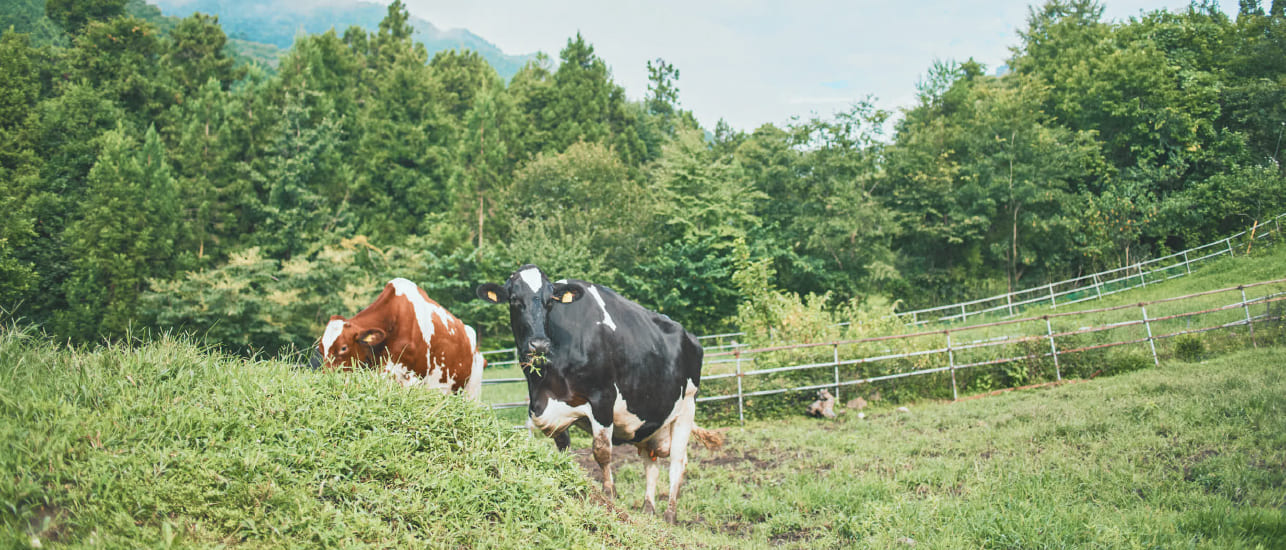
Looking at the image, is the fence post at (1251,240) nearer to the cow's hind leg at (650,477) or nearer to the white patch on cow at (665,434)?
the white patch on cow at (665,434)

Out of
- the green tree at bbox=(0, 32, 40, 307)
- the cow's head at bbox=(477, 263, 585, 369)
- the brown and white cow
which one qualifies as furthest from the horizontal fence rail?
the green tree at bbox=(0, 32, 40, 307)

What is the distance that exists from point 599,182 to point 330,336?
25109 millimetres

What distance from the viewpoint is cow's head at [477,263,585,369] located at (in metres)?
4.86

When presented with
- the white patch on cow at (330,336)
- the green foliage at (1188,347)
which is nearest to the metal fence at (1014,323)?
the green foliage at (1188,347)

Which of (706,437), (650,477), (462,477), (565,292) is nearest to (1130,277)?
(706,437)

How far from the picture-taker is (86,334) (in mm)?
14180

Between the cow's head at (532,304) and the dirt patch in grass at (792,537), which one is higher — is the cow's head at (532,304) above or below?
above

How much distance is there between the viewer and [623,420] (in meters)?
5.46

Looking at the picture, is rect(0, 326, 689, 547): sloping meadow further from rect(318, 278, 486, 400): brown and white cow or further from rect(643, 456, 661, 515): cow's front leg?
rect(318, 278, 486, 400): brown and white cow

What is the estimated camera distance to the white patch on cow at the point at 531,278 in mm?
5027

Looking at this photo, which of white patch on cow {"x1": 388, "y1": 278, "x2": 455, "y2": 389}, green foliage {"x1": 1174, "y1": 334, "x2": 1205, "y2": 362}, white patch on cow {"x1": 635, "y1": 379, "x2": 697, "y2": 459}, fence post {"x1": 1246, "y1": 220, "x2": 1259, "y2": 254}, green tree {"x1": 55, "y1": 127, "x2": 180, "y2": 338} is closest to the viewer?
white patch on cow {"x1": 635, "y1": 379, "x2": 697, "y2": 459}

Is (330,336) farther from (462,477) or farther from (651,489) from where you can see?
(462,477)

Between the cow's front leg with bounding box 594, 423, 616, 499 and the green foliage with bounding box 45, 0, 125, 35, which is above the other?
the green foliage with bounding box 45, 0, 125, 35

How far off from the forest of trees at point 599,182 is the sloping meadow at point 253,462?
12.9 meters
